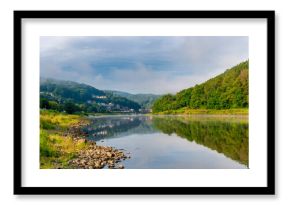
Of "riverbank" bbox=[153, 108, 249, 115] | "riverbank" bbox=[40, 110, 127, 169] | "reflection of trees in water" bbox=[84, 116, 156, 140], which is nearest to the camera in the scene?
"riverbank" bbox=[40, 110, 127, 169]

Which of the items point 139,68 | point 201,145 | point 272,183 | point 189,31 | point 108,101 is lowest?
point 272,183

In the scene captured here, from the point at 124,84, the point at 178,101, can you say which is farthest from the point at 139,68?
the point at 178,101

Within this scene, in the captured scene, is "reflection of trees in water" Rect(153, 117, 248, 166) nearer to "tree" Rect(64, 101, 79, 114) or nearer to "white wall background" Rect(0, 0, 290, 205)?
"white wall background" Rect(0, 0, 290, 205)

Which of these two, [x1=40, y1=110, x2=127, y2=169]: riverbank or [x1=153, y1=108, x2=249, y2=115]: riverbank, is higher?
[x1=153, y1=108, x2=249, y2=115]: riverbank

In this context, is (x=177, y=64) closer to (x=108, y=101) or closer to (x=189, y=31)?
(x=189, y=31)

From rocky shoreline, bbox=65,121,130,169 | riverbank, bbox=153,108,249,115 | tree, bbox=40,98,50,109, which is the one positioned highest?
tree, bbox=40,98,50,109

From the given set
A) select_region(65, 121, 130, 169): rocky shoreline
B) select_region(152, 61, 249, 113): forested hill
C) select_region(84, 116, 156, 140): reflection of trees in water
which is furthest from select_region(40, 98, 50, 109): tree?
select_region(152, 61, 249, 113): forested hill
